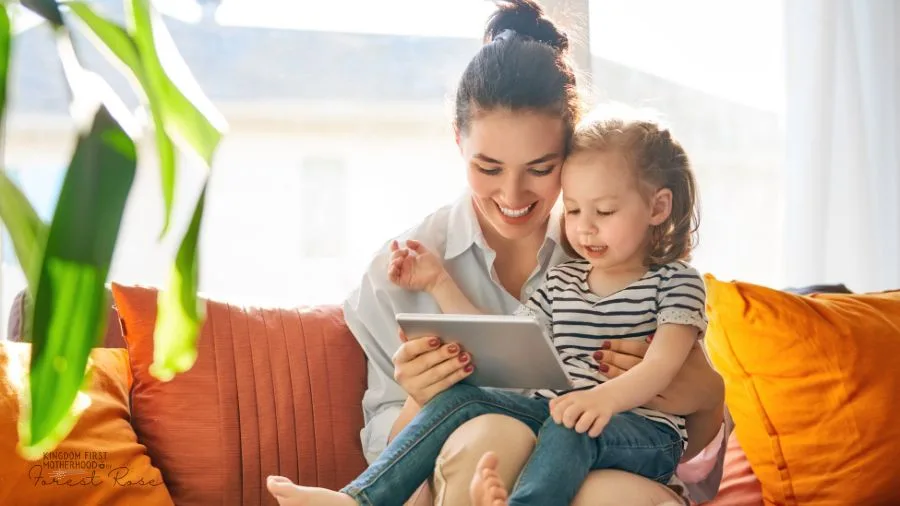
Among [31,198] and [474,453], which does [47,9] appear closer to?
[474,453]

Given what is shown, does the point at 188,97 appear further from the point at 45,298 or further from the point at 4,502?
the point at 4,502

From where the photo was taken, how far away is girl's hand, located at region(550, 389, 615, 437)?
1378 millimetres

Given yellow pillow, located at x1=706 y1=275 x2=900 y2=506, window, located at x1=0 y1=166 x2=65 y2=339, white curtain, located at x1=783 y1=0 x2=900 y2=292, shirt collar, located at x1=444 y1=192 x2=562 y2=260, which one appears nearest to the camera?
yellow pillow, located at x1=706 y1=275 x2=900 y2=506

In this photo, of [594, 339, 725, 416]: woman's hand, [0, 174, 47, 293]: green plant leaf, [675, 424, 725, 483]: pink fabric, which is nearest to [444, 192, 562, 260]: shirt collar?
[594, 339, 725, 416]: woman's hand

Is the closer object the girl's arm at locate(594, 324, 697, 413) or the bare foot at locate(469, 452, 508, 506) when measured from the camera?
the bare foot at locate(469, 452, 508, 506)

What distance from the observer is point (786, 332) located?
1633 millimetres

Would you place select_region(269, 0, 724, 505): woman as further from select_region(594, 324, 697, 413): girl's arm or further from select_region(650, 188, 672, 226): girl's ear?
select_region(650, 188, 672, 226): girl's ear

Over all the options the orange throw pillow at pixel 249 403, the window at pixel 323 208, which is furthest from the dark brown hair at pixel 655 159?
the window at pixel 323 208

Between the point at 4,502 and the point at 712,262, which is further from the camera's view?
the point at 712,262

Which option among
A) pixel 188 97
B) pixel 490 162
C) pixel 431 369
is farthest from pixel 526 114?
pixel 188 97

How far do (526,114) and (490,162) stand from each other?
0.10m

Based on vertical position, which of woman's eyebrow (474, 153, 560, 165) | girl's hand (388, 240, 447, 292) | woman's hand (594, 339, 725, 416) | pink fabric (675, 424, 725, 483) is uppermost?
woman's eyebrow (474, 153, 560, 165)

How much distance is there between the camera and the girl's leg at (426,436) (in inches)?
54.1

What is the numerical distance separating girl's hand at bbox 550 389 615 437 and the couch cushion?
2.71ft
